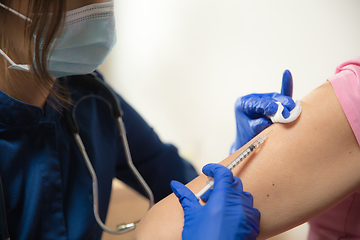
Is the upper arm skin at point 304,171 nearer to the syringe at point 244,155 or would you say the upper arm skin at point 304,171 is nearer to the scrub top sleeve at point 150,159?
the syringe at point 244,155

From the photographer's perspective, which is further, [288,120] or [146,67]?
[146,67]

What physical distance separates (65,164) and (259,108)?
634 mm

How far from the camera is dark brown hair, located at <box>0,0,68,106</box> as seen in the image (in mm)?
588

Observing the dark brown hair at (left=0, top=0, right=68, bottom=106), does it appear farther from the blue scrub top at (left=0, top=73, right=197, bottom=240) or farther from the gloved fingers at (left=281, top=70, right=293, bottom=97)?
the gloved fingers at (left=281, top=70, right=293, bottom=97)

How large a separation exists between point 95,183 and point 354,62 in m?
0.83

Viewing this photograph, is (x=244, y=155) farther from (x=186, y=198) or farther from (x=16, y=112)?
(x=16, y=112)

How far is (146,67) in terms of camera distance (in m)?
1.33

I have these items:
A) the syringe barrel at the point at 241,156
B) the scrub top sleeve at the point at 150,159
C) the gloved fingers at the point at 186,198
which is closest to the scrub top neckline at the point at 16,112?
the scrub top sleeve at the point at 150,159

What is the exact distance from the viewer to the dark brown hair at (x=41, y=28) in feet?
1.93

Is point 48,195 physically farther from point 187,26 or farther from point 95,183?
point 187,26

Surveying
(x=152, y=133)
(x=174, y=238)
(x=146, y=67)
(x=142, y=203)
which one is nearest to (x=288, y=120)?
(x=174, y=238)

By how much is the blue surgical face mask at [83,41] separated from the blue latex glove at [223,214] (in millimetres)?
495

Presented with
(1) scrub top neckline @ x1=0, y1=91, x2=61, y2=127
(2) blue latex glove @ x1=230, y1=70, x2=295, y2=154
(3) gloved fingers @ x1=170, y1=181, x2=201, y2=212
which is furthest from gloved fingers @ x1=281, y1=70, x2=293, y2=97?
(1) scrub top neckline @ x1=0, y1=91, x2=61, y2=127

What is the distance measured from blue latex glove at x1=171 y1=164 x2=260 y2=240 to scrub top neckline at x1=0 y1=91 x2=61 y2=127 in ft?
1.65
